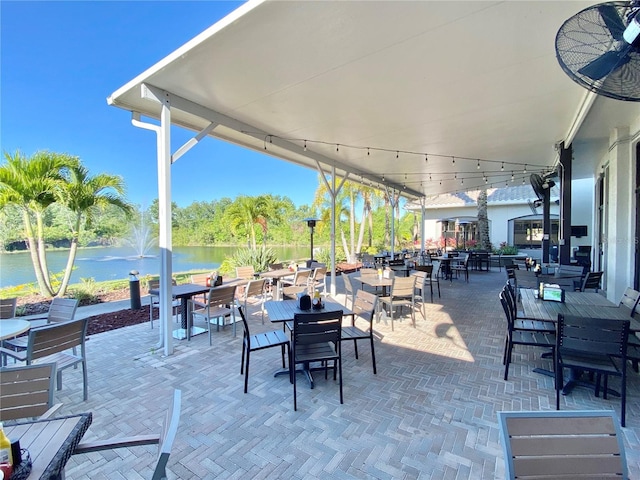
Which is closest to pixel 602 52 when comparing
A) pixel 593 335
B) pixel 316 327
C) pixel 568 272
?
pixel 593 335

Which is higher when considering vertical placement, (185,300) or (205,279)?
(205,279)

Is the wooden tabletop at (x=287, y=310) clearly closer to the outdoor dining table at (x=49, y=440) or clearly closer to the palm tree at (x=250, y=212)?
the outdoor dining table at (x=49, y=440)

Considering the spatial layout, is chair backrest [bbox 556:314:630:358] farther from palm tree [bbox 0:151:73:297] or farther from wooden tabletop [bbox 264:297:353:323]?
palm tree [bbox 0:151:73:297]

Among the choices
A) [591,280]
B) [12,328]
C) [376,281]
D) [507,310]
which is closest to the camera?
[12,328]

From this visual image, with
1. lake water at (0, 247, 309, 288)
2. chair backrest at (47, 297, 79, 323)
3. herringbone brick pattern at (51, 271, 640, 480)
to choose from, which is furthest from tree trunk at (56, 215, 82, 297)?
chair backrest at (47, 297, 79, 323)

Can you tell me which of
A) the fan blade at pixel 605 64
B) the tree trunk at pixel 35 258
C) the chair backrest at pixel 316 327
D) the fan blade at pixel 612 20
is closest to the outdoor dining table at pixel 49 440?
the chair backrest at pixel 316 327

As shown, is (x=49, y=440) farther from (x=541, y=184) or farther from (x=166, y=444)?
(x=541, y=184)

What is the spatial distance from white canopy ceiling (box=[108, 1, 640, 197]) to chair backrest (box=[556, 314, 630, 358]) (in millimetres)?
2649

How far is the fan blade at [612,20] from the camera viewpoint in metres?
1.78

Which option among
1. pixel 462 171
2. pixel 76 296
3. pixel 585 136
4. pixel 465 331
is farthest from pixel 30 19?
pixel 585 136

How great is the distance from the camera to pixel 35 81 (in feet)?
30.7

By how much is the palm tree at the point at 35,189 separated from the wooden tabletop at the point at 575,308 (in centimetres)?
867

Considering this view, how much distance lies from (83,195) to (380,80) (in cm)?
676

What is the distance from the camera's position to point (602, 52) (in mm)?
1911
